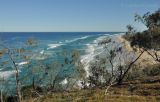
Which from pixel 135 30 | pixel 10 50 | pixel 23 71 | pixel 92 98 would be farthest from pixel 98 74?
pixel 10 50

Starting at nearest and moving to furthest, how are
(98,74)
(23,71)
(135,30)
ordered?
(135,30) → (98,74) → (23,71)

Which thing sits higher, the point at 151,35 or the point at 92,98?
the point at 151,35

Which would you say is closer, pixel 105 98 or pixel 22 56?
pixel 22 56

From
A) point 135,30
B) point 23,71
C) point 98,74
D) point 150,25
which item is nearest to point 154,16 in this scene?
point 150,25

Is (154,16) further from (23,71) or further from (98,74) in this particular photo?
(23,71)

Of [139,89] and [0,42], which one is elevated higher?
[0,42]

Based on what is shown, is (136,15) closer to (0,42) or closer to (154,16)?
(154,16)

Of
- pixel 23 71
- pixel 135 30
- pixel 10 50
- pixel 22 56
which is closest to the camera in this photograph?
pixel 10 50

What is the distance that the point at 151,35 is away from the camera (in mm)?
59531

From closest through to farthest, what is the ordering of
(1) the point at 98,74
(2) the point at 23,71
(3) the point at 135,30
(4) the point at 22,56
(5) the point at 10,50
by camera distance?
(5) the point at 10,50, (4) the point at 22,56, (3) the point at 135,30, (1) the point at 98,74, (2) the point at 23,71

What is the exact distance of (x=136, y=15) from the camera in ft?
193

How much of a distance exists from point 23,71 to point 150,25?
171ft

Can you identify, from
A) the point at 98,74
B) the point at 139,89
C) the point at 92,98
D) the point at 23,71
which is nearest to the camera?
the point at 92,98

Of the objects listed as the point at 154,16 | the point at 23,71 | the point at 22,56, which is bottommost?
the point at 23,71
